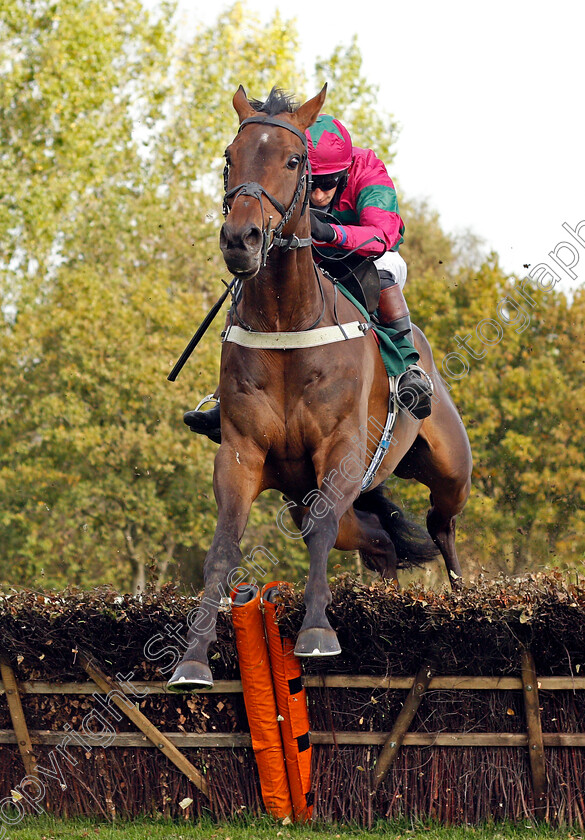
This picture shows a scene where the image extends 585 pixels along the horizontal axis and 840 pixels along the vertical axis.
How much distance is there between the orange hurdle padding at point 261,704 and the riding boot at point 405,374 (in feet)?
4.96

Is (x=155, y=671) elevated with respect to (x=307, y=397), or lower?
lower

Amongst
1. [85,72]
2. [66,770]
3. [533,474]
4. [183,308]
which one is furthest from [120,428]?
[66,770]

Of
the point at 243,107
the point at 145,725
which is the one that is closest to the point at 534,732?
the point at 145,725

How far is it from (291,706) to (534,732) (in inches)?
47.2

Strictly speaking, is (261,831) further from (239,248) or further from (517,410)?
(517,410)

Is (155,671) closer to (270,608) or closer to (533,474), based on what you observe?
(270,608)

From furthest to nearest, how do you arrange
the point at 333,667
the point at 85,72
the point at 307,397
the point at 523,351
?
the point at 85,72
the point at 523,351
the point at 333,667
the point at 307,397

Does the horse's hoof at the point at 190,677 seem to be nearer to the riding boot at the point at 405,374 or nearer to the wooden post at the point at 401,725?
the wooden post at the point at 401,725

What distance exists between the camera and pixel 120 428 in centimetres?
2002

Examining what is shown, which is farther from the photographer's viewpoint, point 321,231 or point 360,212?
point 360,212

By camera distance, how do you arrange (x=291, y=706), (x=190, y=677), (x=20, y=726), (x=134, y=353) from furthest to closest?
(x=134, y=353) < (x=20, y=726) < (x=291, y=706) < (x=190, y=677)

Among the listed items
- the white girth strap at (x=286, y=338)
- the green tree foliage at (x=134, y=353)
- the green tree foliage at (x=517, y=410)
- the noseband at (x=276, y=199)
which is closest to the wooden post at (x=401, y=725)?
the white girth strap at (x=286, y=338)

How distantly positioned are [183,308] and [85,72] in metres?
7.52

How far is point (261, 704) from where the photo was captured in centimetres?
501
